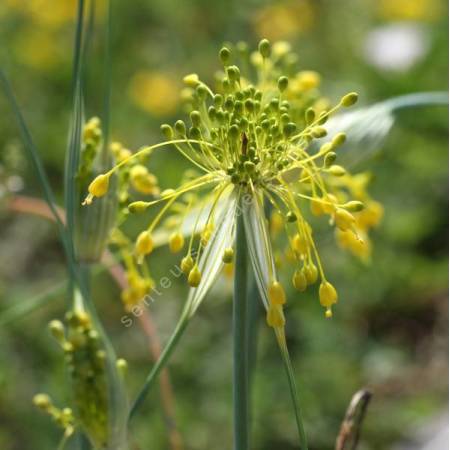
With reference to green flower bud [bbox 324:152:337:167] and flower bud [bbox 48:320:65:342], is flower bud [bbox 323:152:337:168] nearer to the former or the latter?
green flower bud [bbox 324:152:337:167]

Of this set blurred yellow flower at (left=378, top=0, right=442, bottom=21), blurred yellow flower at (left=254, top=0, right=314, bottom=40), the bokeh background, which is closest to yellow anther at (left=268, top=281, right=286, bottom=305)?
the bokeh background

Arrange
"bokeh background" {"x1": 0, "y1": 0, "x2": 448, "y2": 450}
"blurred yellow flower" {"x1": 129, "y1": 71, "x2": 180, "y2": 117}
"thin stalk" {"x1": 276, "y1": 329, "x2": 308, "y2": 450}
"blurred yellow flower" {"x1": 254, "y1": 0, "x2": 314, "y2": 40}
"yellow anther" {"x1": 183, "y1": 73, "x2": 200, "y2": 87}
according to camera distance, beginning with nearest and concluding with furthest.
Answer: "thin stalk" {"x1": 276, "y1": 329, "x2": 308, "y2": 450} < "yellow anther" {"x1": 183, "y1": 73, "x2": 200, "y2": 87} < "bokeh background" {"x1": 0, "y1": 0, "x2": 448, "y2": 450} < "blurred yellow flower" {"x1": 129, "y1": 71, "x2": 180, "y2": 117} < "blurred yellow flower" {"x1": 254, "y1": 0, "x2": 314, "y2": 40}

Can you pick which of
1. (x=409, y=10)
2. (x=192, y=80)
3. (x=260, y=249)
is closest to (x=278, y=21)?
(x=409, y=10)

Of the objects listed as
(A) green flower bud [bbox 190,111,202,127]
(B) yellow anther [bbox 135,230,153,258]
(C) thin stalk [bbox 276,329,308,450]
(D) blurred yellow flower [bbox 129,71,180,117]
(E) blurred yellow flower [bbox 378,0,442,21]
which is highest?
(E) blurred yellow flower [bbox 378,0,442,21]

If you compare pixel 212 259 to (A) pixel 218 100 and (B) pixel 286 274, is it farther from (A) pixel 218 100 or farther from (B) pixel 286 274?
(B) pixel 286 274

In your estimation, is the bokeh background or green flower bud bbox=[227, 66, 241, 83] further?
the bokeh background

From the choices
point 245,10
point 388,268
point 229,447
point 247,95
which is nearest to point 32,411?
point 229,447

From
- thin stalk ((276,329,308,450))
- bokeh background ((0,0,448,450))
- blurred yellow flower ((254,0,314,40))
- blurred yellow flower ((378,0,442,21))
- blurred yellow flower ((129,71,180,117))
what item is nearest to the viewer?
thin stalk ((276,329,308,450))

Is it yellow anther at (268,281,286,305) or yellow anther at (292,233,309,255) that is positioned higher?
yellow anther at (292,233,309,255)
